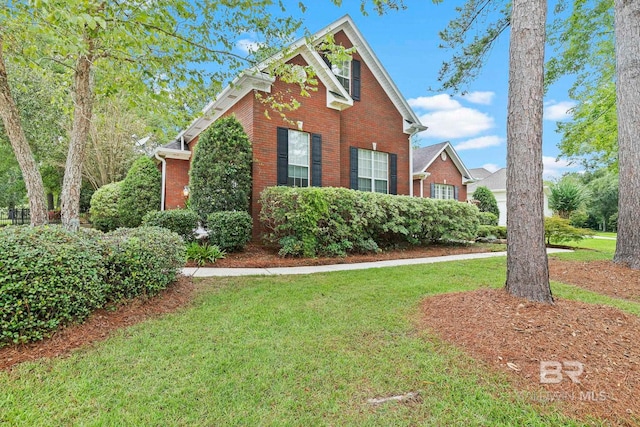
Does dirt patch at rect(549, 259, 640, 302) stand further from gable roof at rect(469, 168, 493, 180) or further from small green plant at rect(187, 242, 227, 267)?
gable roof at rect(469, 168, 493, 180)

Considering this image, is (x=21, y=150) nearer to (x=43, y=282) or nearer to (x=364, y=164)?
(x=43, y=282)

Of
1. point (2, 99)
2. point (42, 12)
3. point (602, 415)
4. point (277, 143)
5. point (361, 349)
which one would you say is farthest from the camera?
point (277, 143)

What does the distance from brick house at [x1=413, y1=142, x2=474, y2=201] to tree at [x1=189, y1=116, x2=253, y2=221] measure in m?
11.4

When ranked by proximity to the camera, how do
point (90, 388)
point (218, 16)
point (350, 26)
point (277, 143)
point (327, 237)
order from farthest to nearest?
point (350, 26)
point (277, 143)
point (327, 237)
point (218, 16)
point (90, 388)

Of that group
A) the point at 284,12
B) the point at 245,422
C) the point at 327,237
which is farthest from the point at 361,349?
the point at 284,12

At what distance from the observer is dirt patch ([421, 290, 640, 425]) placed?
2.07 meters

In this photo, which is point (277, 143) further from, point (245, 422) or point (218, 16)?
point (245, 422)

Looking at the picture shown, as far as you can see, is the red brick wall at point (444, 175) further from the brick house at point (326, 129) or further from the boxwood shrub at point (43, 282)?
the boxwood shrub at point (43, 282)

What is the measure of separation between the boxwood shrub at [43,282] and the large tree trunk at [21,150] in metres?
1.82

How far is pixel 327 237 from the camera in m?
8.04

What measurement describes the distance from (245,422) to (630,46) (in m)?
9.22

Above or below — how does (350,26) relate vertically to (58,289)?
above

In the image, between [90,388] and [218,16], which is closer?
[90,388]

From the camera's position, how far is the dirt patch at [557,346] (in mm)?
2070
